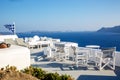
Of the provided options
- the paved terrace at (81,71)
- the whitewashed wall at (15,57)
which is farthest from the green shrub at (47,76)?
the paved terrace at (81,71)

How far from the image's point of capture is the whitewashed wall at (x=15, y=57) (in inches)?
275

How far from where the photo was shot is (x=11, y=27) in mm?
16094

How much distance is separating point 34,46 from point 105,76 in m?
8.28

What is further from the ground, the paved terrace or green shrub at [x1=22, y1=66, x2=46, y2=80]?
green shrub at [x1=22, y1=66, x2=46, y2=80]

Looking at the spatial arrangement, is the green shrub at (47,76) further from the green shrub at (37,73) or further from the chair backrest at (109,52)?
the chair backrest at (109,52)

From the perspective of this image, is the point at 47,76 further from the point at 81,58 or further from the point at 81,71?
the point at 81,58

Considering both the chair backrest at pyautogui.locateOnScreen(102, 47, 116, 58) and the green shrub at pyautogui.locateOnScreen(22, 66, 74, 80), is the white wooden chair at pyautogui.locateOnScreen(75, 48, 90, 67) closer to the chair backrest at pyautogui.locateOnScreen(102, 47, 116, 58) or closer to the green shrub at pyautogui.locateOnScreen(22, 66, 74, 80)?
the chair backrest at pyautogui.locateOnScreen(102, 47, 116, 58)

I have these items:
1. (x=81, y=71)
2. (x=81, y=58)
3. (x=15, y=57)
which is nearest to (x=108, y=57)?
(x=81, y=58)

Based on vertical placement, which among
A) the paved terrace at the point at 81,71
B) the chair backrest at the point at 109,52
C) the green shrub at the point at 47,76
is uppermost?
the chair backrest at the point at 109,52

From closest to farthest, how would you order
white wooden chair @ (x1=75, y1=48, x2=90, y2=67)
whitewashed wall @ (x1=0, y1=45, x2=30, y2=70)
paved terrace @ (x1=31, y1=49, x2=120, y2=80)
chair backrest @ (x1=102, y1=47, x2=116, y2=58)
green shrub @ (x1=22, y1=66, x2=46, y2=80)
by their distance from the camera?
1. green shrub @ (x1=22, y1=66, x2=46, y2=80)
2. whitewashed wall @ (x1=0, y1=45, x2=30, y2=70)
3. paved terrace @ (x1=31, y1=49, x2=120, y2=80)
4. chair backrest @ (x1=102, y1=47, x2=116, y2=58)
5. white wooden chair @ (x1=75, y1=48, x2=90, y2=67)

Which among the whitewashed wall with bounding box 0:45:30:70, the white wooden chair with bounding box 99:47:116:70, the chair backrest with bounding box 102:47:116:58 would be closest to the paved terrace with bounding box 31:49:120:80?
the white wooden chair with bounding box 99:47:116:70

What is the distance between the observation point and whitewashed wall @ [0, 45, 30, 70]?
6.98 metres

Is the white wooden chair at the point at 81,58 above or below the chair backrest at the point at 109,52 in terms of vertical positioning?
below

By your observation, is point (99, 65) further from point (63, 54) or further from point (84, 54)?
point (63, 54)
